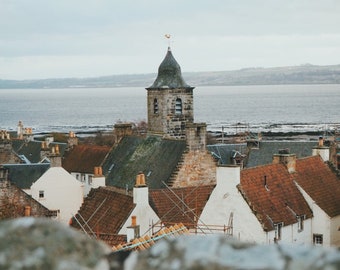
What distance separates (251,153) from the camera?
57219mm

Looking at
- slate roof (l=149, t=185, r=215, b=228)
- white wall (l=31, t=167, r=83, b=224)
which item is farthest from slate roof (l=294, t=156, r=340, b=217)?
white wall (l=31, t=167, r=83, b=224)

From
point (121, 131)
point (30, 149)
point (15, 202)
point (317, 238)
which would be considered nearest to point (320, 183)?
point (317, 238)

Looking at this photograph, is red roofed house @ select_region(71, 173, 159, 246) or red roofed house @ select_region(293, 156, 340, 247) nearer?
red roofed house @ select_region(71, 173, 159, 246)

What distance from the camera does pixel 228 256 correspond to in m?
2.90

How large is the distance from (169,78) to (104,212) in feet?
81.2

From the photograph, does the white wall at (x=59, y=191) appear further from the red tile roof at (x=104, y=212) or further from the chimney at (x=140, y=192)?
the chimney at (x=140, y=192)

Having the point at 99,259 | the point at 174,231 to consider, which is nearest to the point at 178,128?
the point at 174,231

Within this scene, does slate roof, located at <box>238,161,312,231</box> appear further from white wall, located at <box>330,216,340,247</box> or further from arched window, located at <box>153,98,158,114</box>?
arched window, located at <box>153,98,158,114</box>

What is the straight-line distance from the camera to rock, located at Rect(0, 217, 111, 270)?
2846 mm

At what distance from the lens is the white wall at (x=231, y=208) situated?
2735 centimetres

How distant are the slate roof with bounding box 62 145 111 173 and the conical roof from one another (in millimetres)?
7313

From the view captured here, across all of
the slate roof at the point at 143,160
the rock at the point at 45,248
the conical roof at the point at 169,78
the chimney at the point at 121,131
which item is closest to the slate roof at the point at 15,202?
the slate roof at the point at 143,160

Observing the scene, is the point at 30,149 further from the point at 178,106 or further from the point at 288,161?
the point at 288,161

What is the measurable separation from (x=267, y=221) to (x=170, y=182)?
46.2 ft
